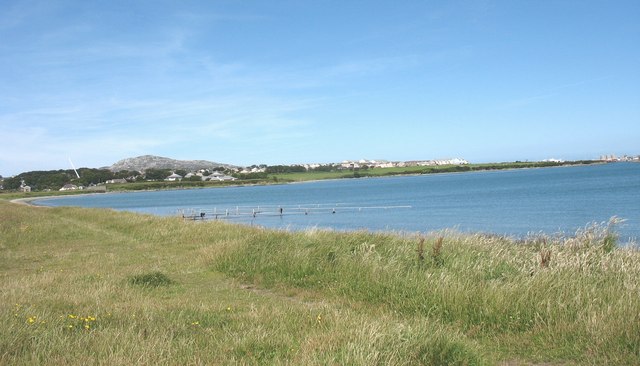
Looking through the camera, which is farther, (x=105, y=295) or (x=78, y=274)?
(x=78, y=274)

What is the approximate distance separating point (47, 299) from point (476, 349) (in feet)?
22.5

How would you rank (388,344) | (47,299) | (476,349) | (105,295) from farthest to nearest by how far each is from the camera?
(105,295) < (47,299) < (476,349) < (388,344)

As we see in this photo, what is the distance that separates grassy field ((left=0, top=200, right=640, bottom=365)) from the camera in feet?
18.8

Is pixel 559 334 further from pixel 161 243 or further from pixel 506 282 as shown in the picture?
pixel 161 243

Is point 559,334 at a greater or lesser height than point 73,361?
lesser

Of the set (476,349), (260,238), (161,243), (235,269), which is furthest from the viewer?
(161,243)

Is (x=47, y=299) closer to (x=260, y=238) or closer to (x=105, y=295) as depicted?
(x=105, y=295)

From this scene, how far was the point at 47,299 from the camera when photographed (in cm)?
877

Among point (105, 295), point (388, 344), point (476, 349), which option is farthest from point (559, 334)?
point (105, 295)

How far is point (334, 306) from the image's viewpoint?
885 cm

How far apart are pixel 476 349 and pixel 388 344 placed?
1248 mm

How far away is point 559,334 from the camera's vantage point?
22.9 feet

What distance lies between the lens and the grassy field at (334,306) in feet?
18.8

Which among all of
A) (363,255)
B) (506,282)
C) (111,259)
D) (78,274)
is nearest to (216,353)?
(506,282)
